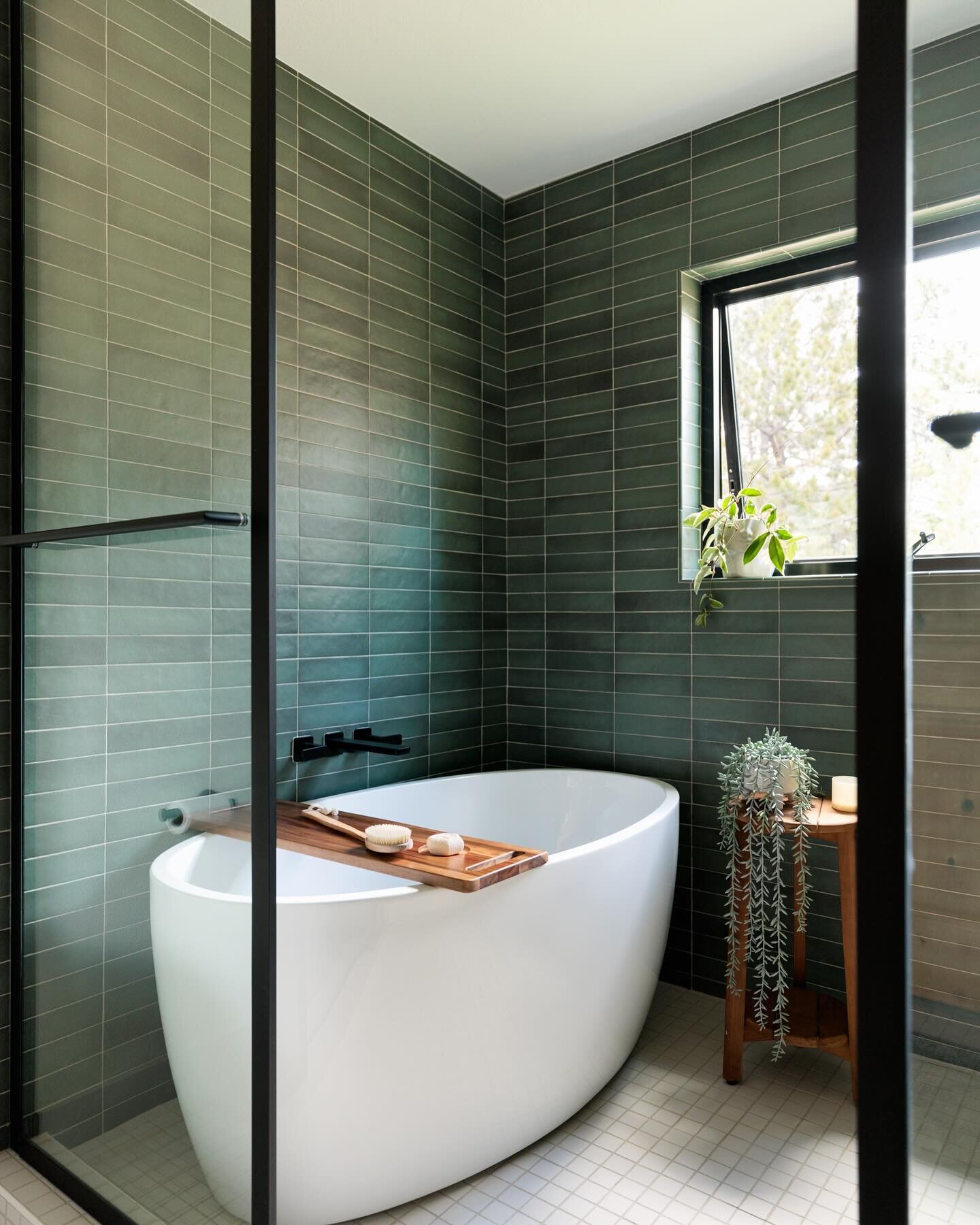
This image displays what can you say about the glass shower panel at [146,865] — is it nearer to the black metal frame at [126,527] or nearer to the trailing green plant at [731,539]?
the black metal frame at [126,527]

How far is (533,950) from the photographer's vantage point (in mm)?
1874

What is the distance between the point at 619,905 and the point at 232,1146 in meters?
1.05

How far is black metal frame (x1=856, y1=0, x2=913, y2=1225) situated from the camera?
0.79m

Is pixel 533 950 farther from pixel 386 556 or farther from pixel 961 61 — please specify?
pixel 961 61

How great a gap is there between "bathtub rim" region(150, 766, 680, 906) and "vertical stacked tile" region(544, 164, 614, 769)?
250 millimetres

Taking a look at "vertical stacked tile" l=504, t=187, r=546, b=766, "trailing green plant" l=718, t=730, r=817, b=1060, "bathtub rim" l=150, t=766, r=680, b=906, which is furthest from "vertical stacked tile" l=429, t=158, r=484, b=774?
"trailing green plant" l=718, t=730, r=817, b=1060

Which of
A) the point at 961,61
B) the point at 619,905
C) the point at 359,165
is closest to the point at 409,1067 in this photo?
the point at 619,905

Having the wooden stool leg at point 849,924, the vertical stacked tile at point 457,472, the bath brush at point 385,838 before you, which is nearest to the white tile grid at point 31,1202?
the bath brush at point 385,838

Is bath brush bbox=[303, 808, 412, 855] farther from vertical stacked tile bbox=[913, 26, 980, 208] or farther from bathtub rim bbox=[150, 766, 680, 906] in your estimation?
vertical stacked tile bbox=[913, 26, 980, 208]

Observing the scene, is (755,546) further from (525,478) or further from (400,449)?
(400,449)

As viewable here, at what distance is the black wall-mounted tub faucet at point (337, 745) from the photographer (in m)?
2.49

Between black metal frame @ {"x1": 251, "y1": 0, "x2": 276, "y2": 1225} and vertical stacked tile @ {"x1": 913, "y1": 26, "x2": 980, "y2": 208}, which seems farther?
black metal frame @ {"x1": 251, "y1": 0, "x2": 276, "y2": 1225}

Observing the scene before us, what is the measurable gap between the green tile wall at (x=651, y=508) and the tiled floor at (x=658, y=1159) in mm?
438

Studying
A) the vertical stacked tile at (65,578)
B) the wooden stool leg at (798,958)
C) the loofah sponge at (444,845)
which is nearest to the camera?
the vertical stacked tile at (65,578)
